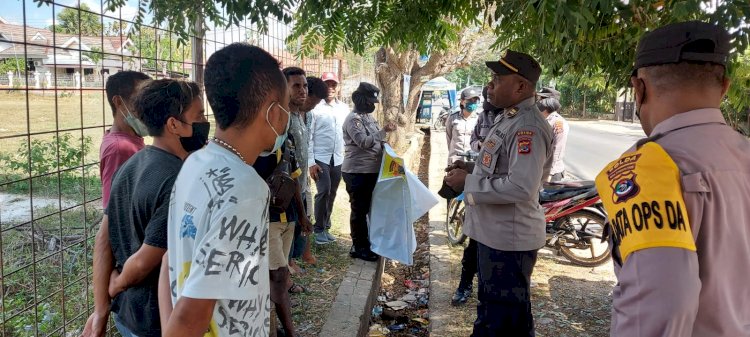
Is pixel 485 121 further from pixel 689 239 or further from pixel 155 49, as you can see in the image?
→ pixel 689 239

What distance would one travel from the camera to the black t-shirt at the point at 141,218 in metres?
1.72

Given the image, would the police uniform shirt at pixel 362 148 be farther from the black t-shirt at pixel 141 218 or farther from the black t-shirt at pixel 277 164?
the black t-shirt at pixel 141 218

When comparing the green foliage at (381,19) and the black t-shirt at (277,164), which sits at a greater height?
the green foliage at (381,19)

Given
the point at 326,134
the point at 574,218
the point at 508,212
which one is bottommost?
the point at 574,218

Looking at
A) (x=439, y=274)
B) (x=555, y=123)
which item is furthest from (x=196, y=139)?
(x=555, y=123)

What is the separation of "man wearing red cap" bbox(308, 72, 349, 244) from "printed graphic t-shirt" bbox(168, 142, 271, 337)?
426cm

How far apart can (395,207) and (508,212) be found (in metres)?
Answer: 2.17

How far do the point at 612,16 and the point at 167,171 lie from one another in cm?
199

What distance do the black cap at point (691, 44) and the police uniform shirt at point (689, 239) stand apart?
0.14m

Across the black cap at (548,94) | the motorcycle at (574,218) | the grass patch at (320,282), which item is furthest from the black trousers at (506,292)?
the black cap at (548,94)

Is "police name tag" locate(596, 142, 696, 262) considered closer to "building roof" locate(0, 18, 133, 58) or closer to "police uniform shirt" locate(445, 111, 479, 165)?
"building roof" locate(0, 18, 133, 58)

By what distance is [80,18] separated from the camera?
2857 mm

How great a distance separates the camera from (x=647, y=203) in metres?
1.21

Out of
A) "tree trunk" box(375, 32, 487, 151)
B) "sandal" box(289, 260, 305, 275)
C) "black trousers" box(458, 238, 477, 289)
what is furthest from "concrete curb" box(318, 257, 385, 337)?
→ "tree trunk" box(375, 32, 487, 151)
